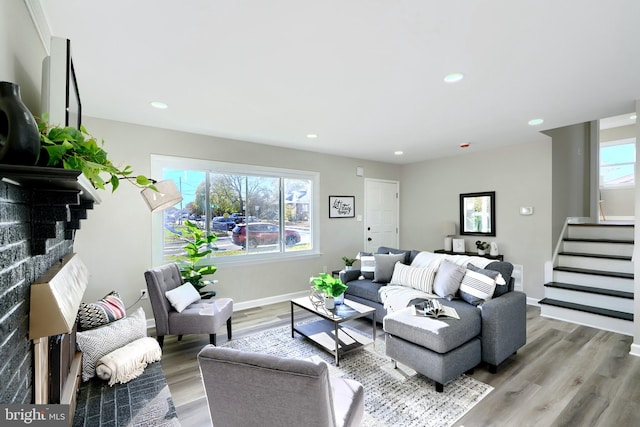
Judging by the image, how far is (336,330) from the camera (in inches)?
102

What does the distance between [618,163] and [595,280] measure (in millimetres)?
4308

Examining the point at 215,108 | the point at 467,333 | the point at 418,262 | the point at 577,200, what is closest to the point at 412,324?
the point at 467,333

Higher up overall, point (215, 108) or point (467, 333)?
point (215, 108)

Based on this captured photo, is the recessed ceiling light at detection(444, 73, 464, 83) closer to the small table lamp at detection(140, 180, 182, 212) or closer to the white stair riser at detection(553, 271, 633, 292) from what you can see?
the small table lamp at detection(140, 180, 182, 212)

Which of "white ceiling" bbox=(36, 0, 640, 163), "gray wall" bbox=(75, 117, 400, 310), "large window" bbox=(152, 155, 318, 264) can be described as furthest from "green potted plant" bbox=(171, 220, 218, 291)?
"white ceiling" bbox=(36, 0, 640, 163)

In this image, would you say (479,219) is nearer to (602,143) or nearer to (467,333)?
(467,333)

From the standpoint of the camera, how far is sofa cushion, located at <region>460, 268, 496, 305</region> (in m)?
2.74

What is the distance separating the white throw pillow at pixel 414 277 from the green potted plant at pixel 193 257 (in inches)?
88.0

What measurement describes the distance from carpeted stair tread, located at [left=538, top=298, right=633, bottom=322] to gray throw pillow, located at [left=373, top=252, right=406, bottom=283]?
6.85 ft

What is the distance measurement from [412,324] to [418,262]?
138 cm

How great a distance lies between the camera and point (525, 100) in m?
2.74

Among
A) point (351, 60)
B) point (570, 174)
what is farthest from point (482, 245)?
point (351, 60)

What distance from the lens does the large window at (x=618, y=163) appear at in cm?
622

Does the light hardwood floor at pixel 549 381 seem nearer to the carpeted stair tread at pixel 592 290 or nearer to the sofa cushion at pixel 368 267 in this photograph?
the carpeted stair tread at pixel 592 290
